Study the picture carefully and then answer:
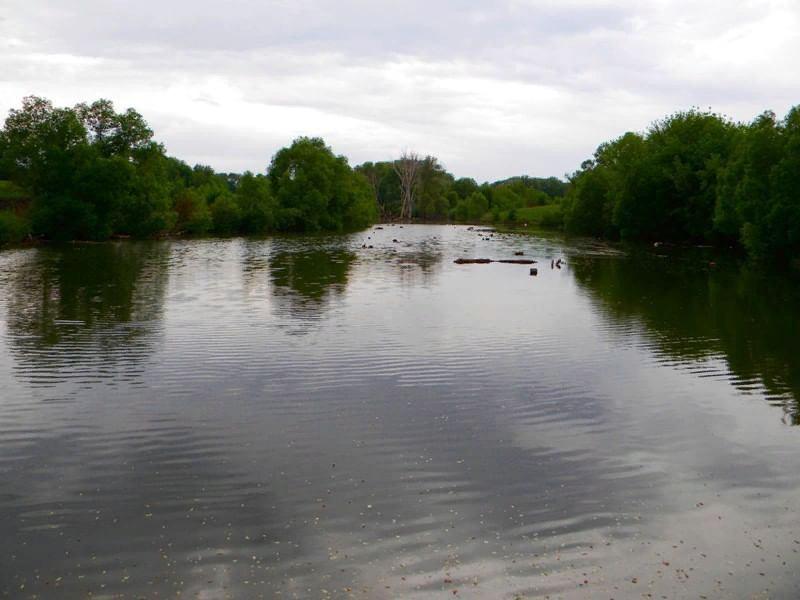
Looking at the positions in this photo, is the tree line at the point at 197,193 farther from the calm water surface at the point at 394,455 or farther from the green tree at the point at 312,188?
the calm water surface at the point at 394,455

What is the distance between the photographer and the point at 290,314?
101 feet

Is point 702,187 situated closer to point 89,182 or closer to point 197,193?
point 89,182

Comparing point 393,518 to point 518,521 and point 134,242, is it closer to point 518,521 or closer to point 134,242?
point 518,521

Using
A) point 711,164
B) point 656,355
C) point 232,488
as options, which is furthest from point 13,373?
point 711,164

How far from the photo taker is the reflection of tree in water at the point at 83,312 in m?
21.5

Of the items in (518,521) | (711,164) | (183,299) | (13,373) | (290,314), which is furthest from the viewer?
(711,164)

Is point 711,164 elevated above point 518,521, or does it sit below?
above

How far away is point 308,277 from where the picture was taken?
4716 cm

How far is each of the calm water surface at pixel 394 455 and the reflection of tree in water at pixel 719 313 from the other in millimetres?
200

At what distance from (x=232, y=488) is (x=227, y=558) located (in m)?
2.41

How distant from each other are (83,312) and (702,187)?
7066 centimetres

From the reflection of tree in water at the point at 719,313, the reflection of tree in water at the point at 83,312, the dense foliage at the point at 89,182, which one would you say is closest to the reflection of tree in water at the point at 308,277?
the reflection of tree in water at the point at 83,312

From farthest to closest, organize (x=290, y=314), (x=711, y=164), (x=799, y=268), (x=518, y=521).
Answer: (x=711, y=164), (x=799, y=268), (x=290, y=314), (x=518, y=521)

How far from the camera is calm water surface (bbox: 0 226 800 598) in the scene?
9.50 m
